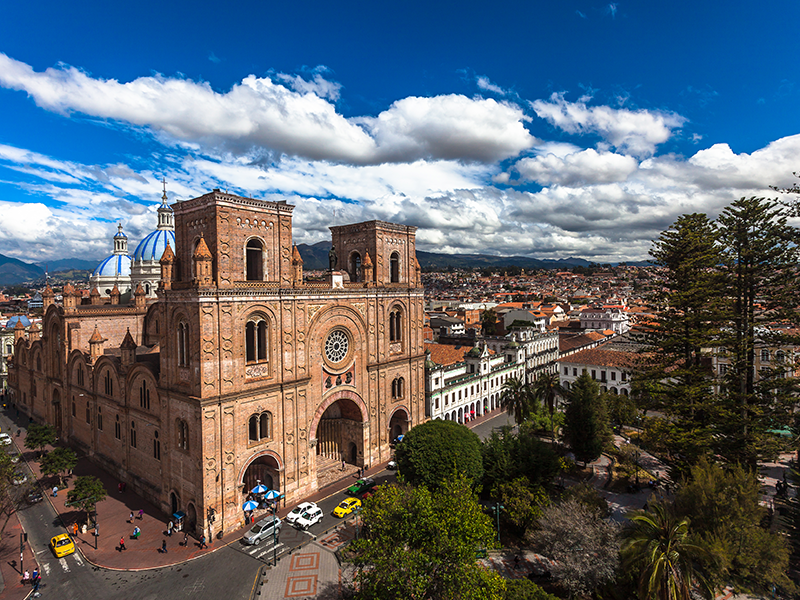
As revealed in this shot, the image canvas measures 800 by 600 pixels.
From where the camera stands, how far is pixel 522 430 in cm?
3584

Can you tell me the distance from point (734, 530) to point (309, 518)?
76.7ft

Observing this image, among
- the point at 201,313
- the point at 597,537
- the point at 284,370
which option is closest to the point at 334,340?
the point at 284,370

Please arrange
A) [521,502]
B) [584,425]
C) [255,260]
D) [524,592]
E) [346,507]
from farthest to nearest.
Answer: [584,425]
[255,260]
[346,507]
[521,502]
[524,592]

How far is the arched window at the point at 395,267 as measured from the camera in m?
41.8

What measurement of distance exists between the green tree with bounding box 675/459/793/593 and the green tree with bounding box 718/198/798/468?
16.4 feet

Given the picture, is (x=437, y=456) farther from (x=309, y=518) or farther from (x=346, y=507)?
(x=309, y=518)

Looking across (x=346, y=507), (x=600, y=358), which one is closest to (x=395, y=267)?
(x=346, y=507)

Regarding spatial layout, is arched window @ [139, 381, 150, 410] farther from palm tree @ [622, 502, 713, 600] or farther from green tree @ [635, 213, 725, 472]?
green tree @ [635, 213, 725, 472]

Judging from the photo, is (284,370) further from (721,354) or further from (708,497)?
(721,354)

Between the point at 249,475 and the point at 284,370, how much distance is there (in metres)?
9.32

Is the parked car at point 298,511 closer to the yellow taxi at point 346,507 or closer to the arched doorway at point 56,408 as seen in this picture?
the yellow taxi at point 346,507

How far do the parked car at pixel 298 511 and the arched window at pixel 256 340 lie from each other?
10.3 metres

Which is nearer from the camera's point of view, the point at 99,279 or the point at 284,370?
the point at 284,370

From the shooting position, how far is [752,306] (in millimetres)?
26984
